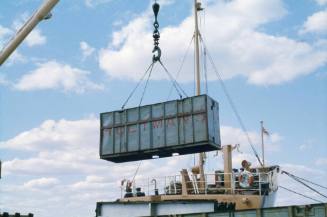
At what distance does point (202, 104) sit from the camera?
22266 millimetres

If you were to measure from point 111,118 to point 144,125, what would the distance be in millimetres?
2017

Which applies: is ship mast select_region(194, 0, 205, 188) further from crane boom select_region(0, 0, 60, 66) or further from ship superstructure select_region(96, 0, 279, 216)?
crane boom select_region(0, 0, 60, 66)

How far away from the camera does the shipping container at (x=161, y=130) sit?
22.2 metres

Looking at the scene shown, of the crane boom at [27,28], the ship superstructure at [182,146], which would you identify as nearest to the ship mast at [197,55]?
the ship superstructure at [182,146]

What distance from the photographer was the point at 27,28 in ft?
62.1

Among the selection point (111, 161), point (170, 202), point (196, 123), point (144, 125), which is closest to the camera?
point (170, 202)

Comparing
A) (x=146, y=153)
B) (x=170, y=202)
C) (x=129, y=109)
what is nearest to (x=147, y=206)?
(x=170, y=202)

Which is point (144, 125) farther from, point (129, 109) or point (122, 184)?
point (122, 184)

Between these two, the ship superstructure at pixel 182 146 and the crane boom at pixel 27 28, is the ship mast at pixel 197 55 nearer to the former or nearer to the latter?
the ship superstructure at pixel 182 146

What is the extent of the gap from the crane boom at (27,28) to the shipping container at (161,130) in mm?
6795

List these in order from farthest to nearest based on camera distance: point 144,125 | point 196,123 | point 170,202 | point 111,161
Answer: point 111,161
point 144,125
point 196,123
point 170,202

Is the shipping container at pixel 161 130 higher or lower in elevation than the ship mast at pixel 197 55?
lower

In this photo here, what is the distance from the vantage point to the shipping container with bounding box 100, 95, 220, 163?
22.2 meters

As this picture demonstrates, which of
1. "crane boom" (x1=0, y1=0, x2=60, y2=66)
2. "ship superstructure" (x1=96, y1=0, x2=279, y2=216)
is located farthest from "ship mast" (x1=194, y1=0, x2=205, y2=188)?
"crane boom" (x1=0, y1=0, x2=60, y2=66)
